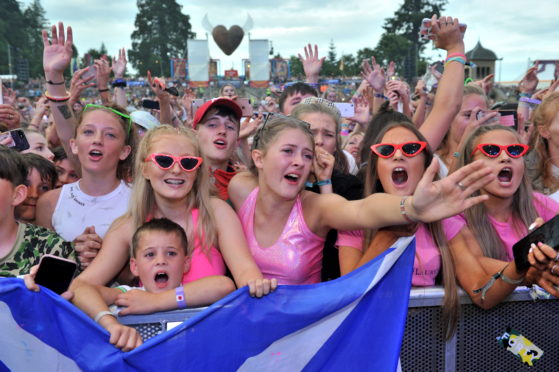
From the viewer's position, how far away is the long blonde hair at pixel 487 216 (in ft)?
8.89

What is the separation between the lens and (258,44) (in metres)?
56.4

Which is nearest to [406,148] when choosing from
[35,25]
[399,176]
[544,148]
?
[399,176]

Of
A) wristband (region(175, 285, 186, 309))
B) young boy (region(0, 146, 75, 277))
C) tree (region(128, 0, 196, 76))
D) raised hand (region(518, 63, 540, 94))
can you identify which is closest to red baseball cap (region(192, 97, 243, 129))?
young boy (region(0, 146, 75, 277))

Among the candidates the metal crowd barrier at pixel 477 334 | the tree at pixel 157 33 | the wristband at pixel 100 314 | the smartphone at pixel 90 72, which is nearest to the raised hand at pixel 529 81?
the metal crowd barrier at pixel 477 334

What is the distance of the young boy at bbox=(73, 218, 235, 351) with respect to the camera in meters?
2.15

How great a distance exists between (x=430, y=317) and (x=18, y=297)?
1.75 meters

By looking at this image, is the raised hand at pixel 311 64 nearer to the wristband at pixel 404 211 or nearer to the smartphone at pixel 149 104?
the smartphone at pixel 149 104

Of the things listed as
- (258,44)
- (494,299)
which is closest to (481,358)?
(494,299)

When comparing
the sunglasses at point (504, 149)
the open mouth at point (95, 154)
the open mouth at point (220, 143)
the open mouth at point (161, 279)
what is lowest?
the open mouth at point (161, 279)

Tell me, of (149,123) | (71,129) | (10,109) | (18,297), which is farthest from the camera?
(149,123)

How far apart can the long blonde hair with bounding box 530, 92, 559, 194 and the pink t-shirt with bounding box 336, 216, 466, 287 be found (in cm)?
144

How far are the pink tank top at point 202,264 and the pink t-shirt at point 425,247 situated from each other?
25.3 inches

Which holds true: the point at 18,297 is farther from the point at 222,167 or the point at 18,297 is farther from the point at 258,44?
the point at 258,44

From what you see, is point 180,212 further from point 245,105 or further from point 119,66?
point 119,66
